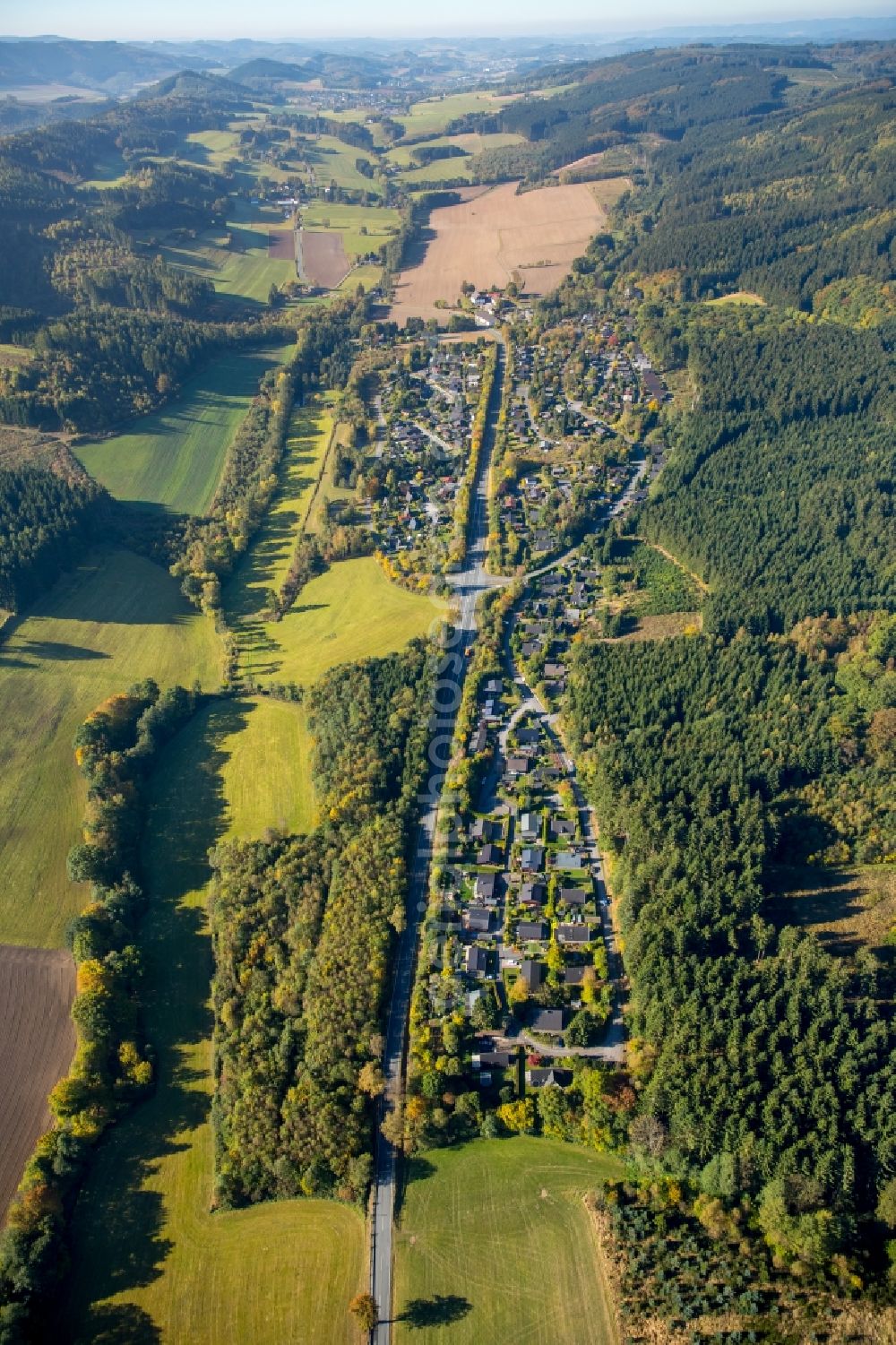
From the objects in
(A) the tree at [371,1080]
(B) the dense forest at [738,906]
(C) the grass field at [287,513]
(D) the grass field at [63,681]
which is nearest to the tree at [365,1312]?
(A) the tree at [371,1080]

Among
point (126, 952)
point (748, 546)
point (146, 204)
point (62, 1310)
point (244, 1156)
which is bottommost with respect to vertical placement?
point (62, 1310)

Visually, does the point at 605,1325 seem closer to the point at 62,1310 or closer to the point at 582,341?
the point at 62,1310

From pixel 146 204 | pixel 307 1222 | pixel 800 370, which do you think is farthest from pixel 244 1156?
pixel 146 204

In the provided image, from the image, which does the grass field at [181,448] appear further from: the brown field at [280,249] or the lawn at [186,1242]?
the lawn at [186,1242]

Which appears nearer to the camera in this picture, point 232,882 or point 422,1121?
point 422,1121

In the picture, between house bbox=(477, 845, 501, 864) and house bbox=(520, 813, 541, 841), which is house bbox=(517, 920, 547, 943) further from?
house bbox=(520, 813, 541, 841)

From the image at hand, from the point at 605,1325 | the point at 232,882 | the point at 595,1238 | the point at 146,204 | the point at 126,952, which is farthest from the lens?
the point at 146,204

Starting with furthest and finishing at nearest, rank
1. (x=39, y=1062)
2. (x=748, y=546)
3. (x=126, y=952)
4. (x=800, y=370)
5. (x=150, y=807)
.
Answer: (x=800, y=370)
(x=748, y=546)
(x=150, y=807)
(x=126, y=952)
(x=39, y=1062)
